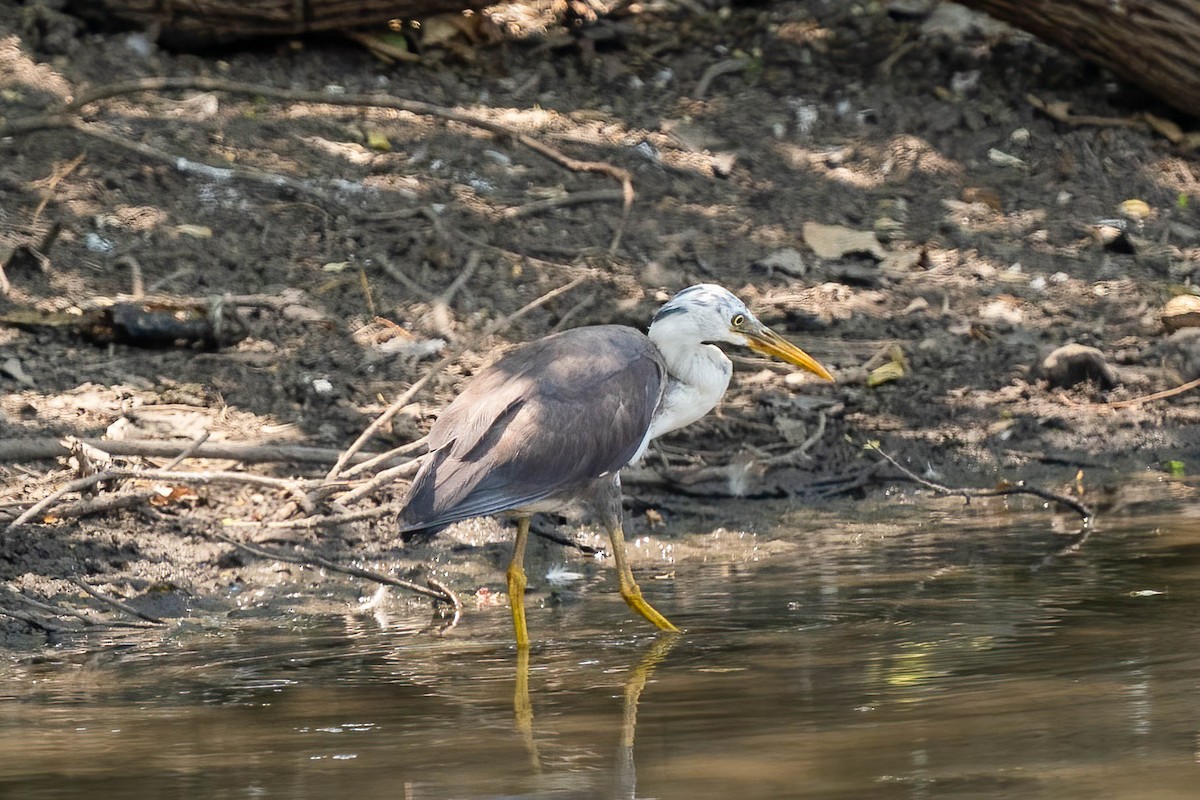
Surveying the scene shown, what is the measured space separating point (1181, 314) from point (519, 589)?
453 centimetres

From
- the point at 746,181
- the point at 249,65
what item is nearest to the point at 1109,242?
the point at 746,181

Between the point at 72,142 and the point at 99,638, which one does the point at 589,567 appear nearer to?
the point at 99,638

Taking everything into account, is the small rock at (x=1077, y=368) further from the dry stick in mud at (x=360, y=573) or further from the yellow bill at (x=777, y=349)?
the dry stick in mud at (x=360, y=573)

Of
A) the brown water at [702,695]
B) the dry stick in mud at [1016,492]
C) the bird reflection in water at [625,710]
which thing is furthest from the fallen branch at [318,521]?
the dry stick in mud at [1016,492]

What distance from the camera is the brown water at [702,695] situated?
3.55 m

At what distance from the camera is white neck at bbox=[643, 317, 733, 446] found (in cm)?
596

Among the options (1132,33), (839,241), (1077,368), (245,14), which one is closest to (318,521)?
(1077,368)

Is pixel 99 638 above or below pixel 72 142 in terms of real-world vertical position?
below

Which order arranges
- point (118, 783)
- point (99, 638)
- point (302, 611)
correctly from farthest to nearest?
point (302, 611), point (99, 638), point (118, 783)

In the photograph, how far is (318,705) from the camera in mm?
4395

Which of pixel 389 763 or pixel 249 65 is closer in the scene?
pixel 389 763

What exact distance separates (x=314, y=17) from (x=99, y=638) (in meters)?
5.49

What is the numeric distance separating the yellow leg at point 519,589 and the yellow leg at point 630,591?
0.31 m

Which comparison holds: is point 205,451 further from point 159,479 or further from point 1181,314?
point 1181,314
